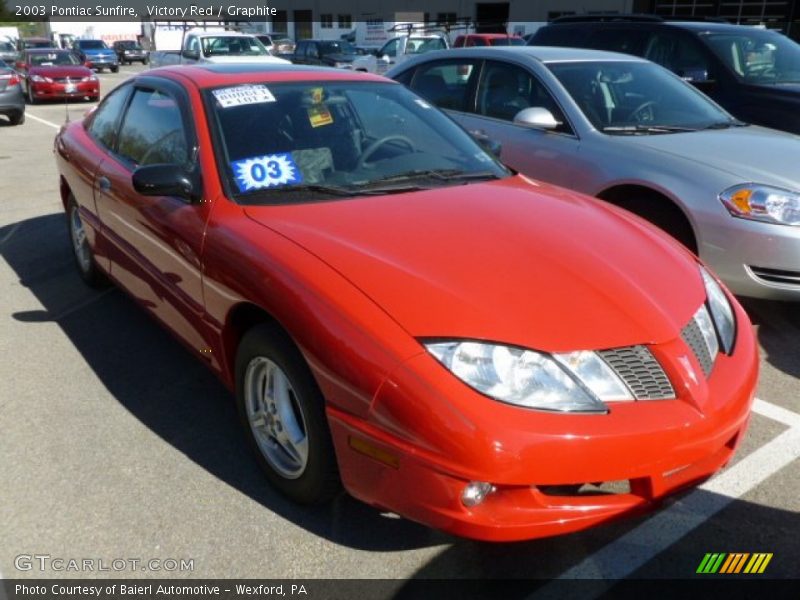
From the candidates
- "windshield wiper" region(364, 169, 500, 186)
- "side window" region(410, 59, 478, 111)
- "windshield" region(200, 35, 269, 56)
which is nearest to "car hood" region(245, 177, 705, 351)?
"windshield wiper" region(364, 169, 500, 186)

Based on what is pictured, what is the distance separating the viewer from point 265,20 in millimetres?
48219

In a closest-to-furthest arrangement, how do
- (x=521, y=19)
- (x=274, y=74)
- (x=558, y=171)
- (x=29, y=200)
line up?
1. (x=274, y=74)
2. (x=558, y=171)
3. (x=29, y=200)
4. (x=521, y=19)

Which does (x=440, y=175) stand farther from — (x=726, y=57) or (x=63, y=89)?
(x=63, y=89)

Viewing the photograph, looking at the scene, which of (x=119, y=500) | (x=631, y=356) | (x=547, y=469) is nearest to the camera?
(x=547, y=469)

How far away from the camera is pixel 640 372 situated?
2256mm

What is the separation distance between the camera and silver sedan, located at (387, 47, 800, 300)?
4031mm

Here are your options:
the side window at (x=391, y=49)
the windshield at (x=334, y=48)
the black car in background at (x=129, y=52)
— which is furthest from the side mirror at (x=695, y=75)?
the black car in background at (x=129, y=52)

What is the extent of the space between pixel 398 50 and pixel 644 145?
57.3 ft

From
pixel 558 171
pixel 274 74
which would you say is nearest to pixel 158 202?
pixel 274 74

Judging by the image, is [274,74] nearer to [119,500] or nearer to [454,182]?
[454,182]

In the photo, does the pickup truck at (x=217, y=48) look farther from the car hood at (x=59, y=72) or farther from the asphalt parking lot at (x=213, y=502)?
the asphalt parking lot at (x=213, y=502)

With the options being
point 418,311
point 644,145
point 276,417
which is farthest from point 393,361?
point 644,145

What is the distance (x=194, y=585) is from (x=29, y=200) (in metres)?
6.86

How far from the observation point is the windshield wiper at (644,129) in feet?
16.1
